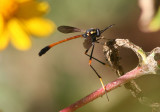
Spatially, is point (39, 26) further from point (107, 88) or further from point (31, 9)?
point (107, 88)

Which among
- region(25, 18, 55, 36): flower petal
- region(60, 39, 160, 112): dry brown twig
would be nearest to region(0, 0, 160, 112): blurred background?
region(25, 18, 55, 36): flower petal

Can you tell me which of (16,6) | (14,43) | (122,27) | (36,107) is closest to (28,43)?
(14,43)

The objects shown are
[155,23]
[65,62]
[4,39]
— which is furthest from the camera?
[65,62]

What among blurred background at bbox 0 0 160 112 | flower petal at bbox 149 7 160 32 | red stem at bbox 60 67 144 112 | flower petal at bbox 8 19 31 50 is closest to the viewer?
red stem at bbox 60 67 144 112

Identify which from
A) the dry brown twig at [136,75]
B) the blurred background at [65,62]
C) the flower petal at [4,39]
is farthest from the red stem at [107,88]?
the flower petal at [4,39]

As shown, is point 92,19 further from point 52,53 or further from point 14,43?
point 14,43

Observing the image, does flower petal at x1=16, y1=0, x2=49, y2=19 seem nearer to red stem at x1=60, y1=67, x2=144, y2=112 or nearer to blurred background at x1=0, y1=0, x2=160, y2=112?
blurred background at x1=0, y1=0, x2=160, y2=112

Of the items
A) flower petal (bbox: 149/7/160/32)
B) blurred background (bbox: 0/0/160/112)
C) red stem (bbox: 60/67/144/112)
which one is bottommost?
blurred background (bbox: 0/0/160/112)

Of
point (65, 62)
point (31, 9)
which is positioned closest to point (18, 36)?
point (31, 9)
